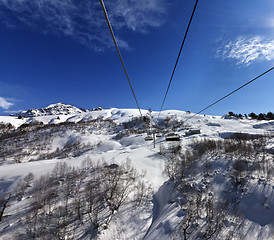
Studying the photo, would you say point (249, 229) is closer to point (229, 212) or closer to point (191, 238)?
point (229, 212)

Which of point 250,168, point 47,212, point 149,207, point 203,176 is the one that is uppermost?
point 250,168

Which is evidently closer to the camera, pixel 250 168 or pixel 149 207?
pixel 149 207

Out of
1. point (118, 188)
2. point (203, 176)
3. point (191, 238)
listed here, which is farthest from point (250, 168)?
point (118, 188)

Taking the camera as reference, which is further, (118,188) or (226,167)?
(226,167)

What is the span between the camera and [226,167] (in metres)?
13.1

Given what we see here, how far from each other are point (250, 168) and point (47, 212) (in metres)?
17.5

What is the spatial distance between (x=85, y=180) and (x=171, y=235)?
10094 millimetres

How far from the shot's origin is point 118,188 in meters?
11.4

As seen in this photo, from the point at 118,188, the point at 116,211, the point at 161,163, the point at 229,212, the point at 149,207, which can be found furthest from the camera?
the point at 161,163

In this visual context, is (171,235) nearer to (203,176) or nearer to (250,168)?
(203,176)

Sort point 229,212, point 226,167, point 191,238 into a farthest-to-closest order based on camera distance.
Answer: point 226,167 < point 229,212 < point 191,238

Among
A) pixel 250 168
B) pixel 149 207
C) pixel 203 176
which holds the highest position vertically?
pixel 250 168

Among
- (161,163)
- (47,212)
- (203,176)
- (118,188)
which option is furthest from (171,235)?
(161,163)

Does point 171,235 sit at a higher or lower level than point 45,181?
lower
